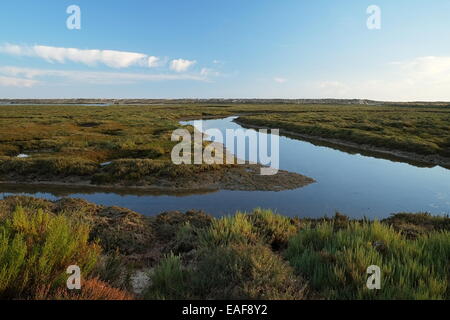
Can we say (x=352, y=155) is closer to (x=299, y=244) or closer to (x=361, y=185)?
(x=361, y=185)

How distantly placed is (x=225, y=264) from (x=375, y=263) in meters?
2.68

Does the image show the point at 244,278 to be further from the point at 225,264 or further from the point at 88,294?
the point at 88,294

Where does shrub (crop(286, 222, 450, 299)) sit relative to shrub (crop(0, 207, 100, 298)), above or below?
below

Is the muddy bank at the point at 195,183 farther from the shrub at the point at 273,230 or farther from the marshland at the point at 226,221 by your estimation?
the shrub at the point at 273,230

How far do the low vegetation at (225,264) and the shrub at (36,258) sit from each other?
0.05ft

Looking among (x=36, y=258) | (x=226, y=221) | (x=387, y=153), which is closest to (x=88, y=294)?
(x=36, y=258)

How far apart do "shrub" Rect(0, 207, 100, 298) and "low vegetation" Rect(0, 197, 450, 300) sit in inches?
0.5

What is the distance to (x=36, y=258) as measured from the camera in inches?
186

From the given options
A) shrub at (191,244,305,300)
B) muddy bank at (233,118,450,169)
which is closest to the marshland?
shrub at (191,244,305,300)

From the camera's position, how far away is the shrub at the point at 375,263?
4.44 m

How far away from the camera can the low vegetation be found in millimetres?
4289

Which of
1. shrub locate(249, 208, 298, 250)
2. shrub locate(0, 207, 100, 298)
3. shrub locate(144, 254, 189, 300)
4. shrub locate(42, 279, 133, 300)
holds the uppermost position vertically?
shrub locate(0, 207, 100, 298)

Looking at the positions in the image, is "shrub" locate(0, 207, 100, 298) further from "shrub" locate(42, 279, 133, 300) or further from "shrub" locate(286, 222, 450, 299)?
"shrub" locate(286, 222, 450, 299)
